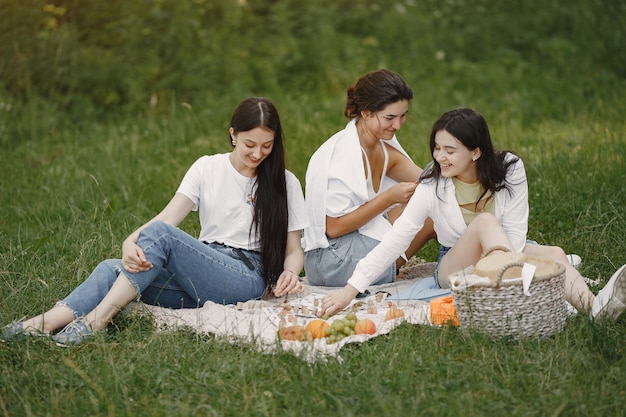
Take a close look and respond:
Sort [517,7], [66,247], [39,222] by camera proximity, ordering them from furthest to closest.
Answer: [517,7] → [39,222] → [66,247]

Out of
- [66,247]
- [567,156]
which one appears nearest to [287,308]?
[66,247]

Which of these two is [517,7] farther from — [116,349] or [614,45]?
[116,349]

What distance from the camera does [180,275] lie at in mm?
4246

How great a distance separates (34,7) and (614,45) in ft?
21.8

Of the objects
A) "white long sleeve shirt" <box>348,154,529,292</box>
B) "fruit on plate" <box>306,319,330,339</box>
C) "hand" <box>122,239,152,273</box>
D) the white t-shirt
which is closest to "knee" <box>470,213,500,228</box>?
"white long sleeve shirt" <box>348,154,529,292</box>

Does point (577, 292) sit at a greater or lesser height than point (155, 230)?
lesser

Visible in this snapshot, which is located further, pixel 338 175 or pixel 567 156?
pixel 567 156

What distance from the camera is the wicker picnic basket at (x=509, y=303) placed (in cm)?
354

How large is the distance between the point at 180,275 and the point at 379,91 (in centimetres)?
148

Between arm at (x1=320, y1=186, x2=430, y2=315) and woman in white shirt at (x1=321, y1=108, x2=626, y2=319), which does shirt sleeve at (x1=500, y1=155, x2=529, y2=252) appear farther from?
arm at (x1=320, y1=186, x2=430, y2=315)

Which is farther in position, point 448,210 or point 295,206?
point 295,206

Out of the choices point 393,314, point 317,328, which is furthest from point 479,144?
point 317,328

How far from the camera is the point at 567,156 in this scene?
20.7ft

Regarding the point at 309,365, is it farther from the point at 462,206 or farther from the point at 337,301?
the point at 462,206
